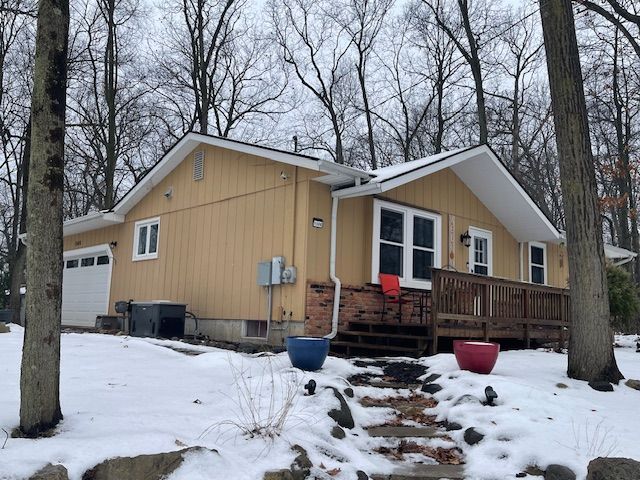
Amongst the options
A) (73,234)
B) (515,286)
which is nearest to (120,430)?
(515,286)

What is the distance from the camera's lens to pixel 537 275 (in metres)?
14.1

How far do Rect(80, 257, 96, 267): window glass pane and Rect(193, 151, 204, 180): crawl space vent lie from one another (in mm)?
4945

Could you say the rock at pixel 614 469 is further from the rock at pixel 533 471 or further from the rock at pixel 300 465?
the rock at pixel 300 465

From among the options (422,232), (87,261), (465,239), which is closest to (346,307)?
(422,232)

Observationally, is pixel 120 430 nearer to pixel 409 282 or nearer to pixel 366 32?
pixel 409 282

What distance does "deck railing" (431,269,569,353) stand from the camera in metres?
8.23

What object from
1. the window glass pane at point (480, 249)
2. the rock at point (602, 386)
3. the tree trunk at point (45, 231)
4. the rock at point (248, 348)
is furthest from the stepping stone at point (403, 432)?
the window glass pane at point (480, 249)

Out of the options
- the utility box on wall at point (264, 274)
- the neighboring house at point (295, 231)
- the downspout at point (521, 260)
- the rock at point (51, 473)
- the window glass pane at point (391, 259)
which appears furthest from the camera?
the downspout at point (521, 260)

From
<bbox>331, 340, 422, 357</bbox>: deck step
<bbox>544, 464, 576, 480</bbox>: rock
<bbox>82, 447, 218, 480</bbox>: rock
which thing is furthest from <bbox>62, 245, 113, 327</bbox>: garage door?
<bbox>544, 464, 576, 480</bbox>: rock

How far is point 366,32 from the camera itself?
23844mm

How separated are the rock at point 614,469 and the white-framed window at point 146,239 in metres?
10.2

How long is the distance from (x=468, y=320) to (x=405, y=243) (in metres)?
2.34

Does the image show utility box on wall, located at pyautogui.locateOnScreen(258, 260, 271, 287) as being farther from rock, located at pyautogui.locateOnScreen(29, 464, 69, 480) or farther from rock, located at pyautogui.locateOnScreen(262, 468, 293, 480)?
rock, located at pyautogui.locateOnScreen(29, 464, 69, 480)

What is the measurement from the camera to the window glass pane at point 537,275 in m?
13.9
